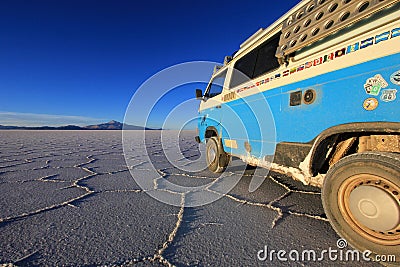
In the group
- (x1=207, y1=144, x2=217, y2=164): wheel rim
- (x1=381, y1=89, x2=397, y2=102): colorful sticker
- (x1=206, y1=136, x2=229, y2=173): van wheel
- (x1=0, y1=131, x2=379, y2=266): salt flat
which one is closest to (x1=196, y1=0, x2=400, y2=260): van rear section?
(x1=381, y1=89, x2=397, y2=102): colorful sticker

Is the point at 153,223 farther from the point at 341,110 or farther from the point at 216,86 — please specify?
the point at 216,86

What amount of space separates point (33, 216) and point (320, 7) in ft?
11.9

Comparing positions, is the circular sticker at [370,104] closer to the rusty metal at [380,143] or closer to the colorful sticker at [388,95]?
the colorful sticker at [388,95]

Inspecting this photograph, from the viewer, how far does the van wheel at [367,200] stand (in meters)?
1.32

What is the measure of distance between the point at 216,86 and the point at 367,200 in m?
3.38

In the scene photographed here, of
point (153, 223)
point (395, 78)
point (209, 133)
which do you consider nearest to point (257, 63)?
point (395, 78)

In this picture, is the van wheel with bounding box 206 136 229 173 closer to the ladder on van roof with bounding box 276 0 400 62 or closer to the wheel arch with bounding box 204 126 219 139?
the wheel arch with bounding box 204 126 219 139

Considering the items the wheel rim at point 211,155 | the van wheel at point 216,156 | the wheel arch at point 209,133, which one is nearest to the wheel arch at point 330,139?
the van wheel at point 216,156

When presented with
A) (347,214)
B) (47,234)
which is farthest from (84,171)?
(347,214)

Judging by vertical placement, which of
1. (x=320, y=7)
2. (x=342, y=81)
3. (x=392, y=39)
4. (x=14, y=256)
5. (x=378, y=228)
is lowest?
(x=14, y=256)

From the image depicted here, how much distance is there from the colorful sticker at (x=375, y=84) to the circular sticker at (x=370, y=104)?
0.14ft

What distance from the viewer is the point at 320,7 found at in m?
1.81

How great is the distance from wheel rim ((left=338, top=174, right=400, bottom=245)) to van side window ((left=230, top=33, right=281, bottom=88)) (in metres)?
1.51

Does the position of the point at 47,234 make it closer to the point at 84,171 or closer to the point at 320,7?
the point at 84,171
